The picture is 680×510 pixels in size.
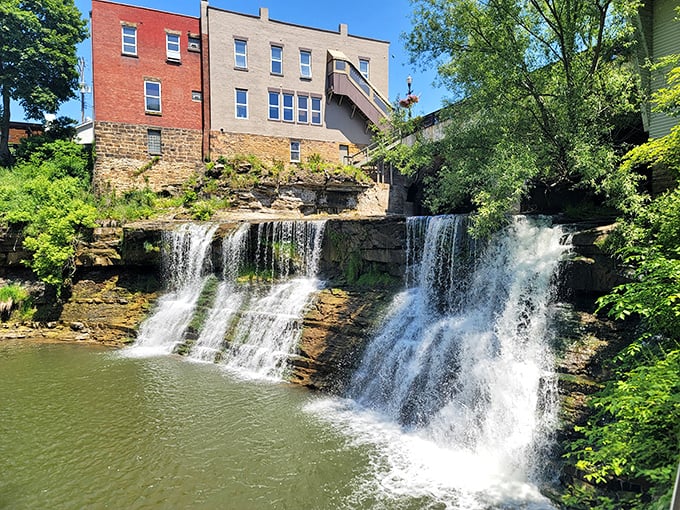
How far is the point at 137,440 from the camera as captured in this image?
8.08 m

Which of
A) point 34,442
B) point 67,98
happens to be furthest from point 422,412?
point 67,98

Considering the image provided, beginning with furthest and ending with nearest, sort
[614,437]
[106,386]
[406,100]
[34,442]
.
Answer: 1. [406,100]
2. [106,386]
3. [34,442]
4. [614,437]

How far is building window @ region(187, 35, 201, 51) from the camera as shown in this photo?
933 inches

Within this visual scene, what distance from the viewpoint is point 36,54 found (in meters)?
23.1

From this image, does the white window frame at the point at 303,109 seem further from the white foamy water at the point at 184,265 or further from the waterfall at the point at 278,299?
the waterfall at the point at 278,299

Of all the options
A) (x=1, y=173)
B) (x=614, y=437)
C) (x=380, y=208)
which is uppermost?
(x=1, y=173)

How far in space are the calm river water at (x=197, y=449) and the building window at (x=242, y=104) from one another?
57.4 feet

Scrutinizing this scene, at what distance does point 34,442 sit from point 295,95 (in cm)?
2252

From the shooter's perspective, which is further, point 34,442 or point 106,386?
point 106,386

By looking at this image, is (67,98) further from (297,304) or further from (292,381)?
(292,381)

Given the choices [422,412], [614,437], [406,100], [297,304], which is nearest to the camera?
[614,437]

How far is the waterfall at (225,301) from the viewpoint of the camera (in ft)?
44.3

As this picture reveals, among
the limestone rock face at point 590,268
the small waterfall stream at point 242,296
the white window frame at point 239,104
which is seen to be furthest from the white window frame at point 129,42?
the limestone rock face at point 590,268

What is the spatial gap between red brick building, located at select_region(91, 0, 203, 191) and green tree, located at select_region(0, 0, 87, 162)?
3672mm
